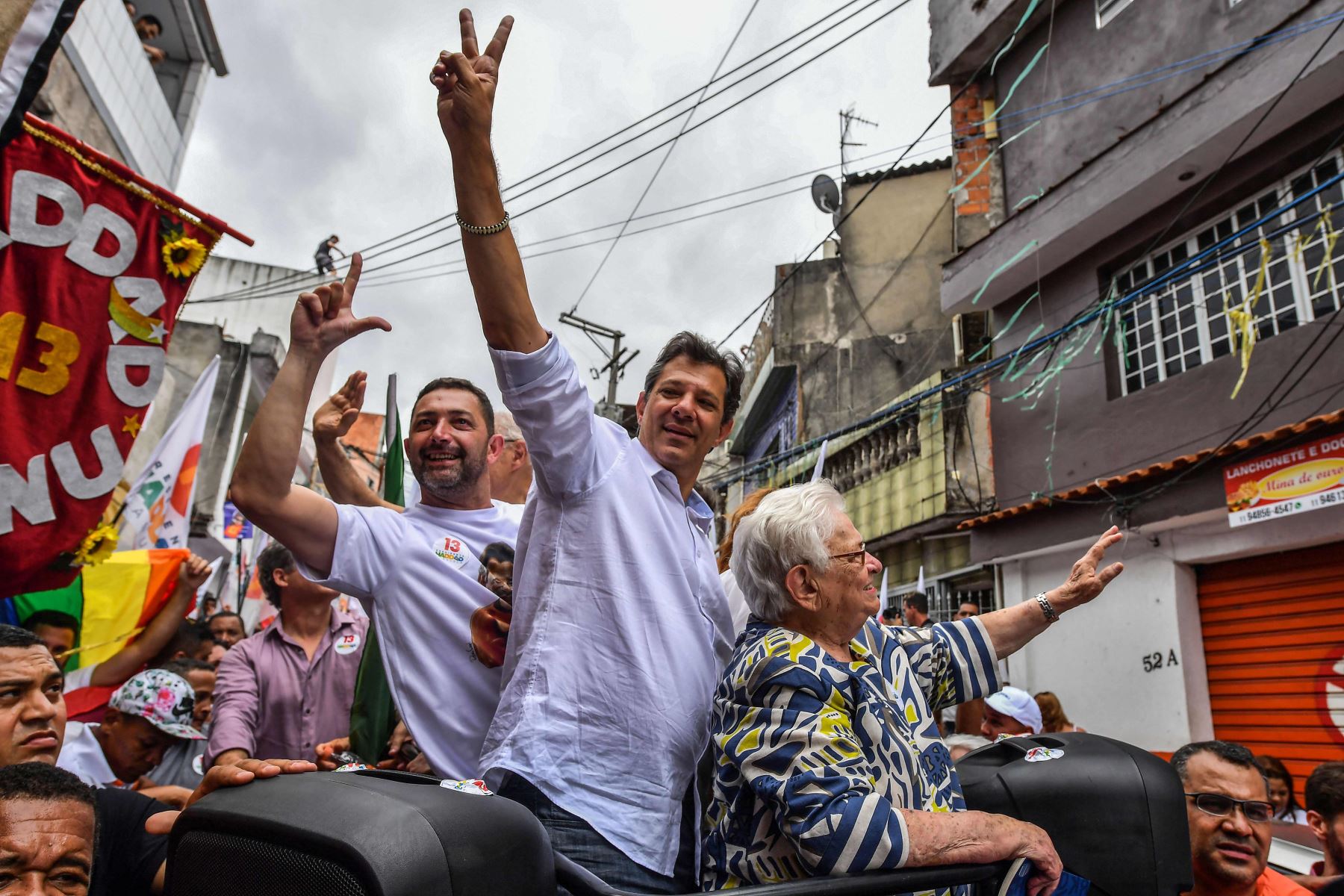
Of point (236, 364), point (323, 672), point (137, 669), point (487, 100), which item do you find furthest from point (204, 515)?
point (487, 100)

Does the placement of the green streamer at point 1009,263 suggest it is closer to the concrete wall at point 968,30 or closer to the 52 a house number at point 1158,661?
the concrete wall at point 968,30

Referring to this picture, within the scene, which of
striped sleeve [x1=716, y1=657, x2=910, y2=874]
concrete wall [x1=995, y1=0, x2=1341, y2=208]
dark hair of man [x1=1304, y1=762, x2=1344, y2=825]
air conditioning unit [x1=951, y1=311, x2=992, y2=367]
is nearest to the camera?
striped sleeve [x1=716, y1=657, x2=910, y2=874]

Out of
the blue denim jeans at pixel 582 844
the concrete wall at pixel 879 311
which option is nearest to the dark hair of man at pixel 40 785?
the blue denim jeans at pixel 582 844

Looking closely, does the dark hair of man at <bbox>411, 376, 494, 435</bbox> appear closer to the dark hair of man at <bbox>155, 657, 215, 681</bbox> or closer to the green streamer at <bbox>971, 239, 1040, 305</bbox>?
the dark hair of man at <bbox>155, 657, 215, 681</bbox>

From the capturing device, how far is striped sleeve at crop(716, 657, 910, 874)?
146 centimetres

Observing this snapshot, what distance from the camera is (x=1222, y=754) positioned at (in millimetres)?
2879

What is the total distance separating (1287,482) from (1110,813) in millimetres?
6927

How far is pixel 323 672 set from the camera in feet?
11.7

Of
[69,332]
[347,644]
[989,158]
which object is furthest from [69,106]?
[989,158]

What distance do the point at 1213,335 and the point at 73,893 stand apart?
953 centimetres

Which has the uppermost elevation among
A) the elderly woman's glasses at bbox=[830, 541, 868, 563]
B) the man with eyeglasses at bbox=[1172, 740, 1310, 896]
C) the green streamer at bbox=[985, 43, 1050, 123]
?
the green streamer at bbox=[985, 43, 1050, 123]

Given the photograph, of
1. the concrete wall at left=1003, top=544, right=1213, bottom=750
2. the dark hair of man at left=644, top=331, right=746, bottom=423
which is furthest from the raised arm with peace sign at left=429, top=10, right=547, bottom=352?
the concrete wall at left=1003, top=544, right=1213, bottom=750

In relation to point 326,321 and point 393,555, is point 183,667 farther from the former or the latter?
point 326,321

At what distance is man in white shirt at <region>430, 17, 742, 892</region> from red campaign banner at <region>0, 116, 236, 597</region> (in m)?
2.68
